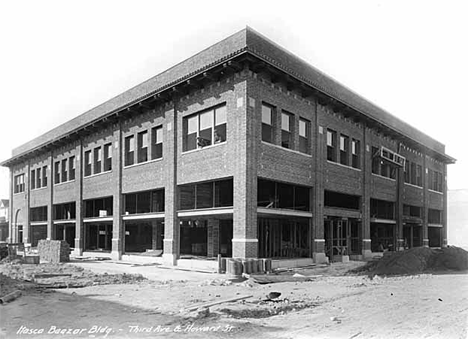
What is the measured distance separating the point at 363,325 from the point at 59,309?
23.9 feet

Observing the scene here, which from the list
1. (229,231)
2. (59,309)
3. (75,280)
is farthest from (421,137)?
(59,309)

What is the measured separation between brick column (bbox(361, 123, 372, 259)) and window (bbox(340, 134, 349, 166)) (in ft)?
6.16

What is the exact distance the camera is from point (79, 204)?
106 feet

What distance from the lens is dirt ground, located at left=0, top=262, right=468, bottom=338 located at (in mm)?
8016

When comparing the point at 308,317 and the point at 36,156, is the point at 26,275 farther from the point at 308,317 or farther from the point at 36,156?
the point at 36,156

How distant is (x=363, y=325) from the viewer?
8344 millimetres

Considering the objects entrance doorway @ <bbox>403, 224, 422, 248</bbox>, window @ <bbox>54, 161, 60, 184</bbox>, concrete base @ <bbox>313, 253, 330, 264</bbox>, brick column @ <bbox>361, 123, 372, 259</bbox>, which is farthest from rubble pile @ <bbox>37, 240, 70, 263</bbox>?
entrance doorway @ <bbox>403, 224, 422, 248</bbox>

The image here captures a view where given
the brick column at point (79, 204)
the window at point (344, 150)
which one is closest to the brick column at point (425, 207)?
the window at point (344, 150)

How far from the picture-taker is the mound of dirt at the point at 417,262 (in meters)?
18.2

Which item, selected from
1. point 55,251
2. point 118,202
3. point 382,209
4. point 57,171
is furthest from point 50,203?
point 382,209

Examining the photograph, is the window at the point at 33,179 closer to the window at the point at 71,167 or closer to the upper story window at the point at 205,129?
the window at the point at 71,167

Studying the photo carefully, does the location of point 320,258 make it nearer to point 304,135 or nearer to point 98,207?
point 304,135

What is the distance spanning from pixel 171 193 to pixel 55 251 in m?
8.84

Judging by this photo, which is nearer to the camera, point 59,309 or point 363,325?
point 363,325
